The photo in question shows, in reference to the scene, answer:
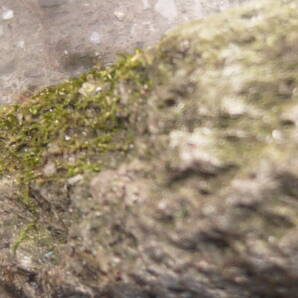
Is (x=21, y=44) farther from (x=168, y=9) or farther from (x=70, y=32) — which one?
(x=168, y=9)

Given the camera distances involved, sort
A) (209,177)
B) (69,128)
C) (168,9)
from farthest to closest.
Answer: (168,9)
(69,128)
(209,177)

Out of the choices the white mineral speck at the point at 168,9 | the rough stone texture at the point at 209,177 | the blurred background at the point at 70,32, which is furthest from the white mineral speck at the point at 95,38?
the rough stone texture at the point at 209,177

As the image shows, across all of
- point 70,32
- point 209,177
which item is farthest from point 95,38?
point 209,177

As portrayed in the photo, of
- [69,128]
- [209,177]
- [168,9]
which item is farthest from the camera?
[168,9]

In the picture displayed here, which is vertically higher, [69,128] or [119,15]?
[119,15]

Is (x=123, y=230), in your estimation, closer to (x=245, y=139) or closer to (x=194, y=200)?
(x=194, y=200)

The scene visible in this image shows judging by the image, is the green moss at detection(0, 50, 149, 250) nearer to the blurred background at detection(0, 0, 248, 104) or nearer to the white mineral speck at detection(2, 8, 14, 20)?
the blurred background at detection(0, 0, 248, 104)
